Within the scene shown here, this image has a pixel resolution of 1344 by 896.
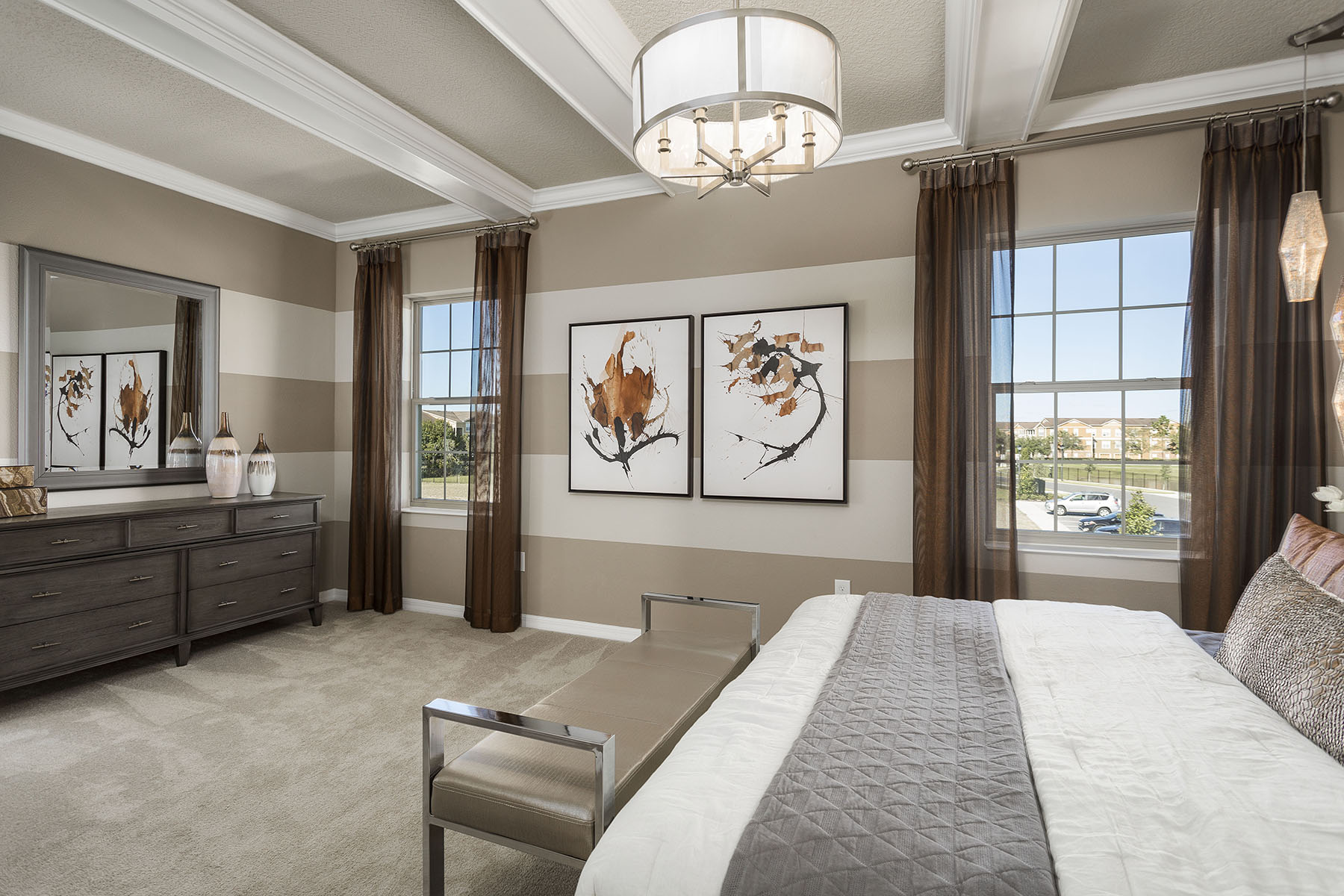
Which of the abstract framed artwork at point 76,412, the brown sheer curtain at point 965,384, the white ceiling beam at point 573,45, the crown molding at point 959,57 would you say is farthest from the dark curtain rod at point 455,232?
the crown molding at point 959,57

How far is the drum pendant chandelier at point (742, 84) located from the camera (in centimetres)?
148

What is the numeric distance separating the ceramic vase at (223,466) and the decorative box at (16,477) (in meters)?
0.83

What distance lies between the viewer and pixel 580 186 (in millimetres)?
4027

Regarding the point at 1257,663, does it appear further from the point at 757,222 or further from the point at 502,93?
the point at 502,93

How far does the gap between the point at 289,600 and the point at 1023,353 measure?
14.2 feet

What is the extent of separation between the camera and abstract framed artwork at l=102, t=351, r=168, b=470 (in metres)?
3.62

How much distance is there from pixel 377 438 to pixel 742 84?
12.6 ft

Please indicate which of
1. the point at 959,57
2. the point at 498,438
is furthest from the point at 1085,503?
the point at 498,438

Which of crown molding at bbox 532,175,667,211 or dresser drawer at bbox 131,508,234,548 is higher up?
crown molding at bbox 532,175,667,211

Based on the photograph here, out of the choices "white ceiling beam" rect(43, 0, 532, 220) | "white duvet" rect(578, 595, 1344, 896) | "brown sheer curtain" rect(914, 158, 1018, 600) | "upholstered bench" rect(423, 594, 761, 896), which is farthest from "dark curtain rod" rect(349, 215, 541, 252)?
"white duvet" rect(578, 595, 1344, 896)

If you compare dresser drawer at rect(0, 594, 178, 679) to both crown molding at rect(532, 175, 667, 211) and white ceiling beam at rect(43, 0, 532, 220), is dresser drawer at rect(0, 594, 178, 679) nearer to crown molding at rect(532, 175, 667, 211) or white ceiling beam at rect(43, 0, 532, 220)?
white ceiling beam at rect(43, 0, 532, 220)

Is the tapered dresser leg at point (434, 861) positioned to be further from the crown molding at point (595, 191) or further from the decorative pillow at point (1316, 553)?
the crown molding at point (595, 191)

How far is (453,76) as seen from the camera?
288 centimetres

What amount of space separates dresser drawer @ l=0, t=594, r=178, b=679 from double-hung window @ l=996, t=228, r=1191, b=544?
4.18 metres
